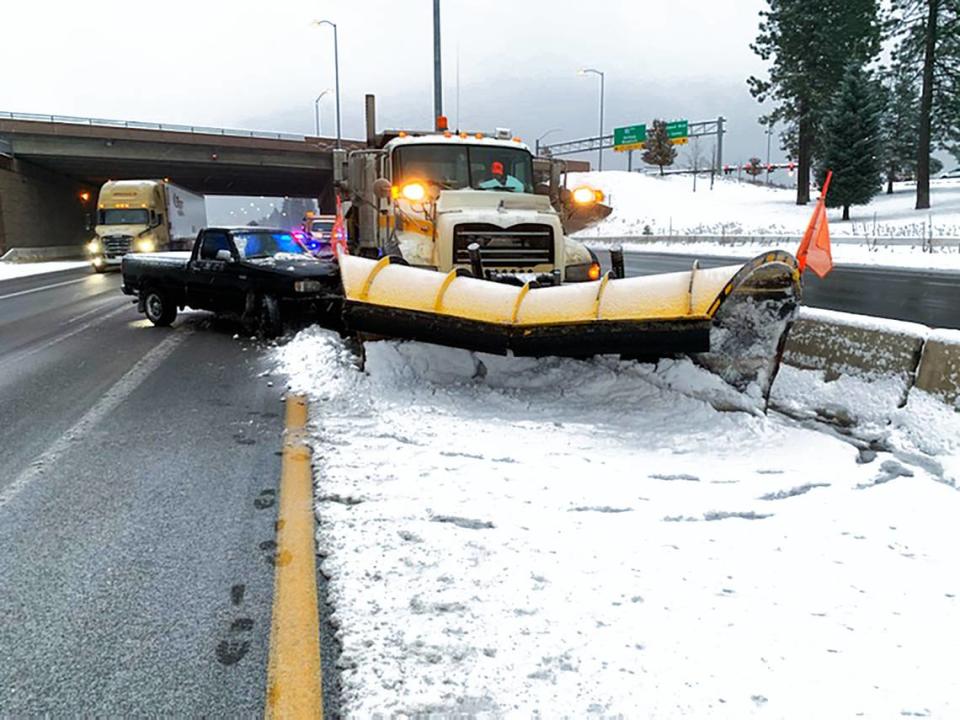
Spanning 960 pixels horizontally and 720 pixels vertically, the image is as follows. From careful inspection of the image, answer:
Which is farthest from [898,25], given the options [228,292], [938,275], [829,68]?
[228,292]

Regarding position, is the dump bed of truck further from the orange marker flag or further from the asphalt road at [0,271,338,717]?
the orange marker flag

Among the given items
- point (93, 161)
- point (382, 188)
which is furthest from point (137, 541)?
point (93, 161)

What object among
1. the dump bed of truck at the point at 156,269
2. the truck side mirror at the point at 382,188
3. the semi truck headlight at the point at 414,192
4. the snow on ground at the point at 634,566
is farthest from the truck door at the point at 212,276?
the snow on ground at the point at 634,566

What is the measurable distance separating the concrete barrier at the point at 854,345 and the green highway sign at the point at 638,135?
199 ft

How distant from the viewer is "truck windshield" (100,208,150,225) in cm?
2703

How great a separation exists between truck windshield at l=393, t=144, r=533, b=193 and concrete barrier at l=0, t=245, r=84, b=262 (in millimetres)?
34189

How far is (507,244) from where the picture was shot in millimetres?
7387

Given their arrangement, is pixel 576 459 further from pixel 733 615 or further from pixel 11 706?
pixel 11 706

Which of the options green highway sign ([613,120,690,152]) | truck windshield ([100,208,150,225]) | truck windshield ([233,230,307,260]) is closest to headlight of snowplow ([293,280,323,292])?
truck windshield ([233,230,307,260])

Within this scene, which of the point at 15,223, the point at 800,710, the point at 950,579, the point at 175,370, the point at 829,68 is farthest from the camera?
the point at 829,68

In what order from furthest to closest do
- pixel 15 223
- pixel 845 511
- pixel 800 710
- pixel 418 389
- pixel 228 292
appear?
pixel 15 223
pixel 228 292
pixel 418 389
pixel 845 511
pixel 800 710

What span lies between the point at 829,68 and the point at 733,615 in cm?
4810

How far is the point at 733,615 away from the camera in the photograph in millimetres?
2498

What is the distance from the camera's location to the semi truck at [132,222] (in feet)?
86.9
